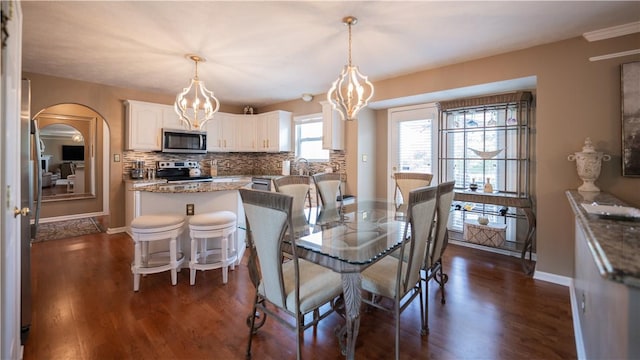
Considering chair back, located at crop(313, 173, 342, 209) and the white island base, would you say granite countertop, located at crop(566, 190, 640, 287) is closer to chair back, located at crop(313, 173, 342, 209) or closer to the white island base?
chair back, located at crop(313, 173, 342, 209)

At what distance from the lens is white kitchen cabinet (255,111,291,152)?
5316 mm

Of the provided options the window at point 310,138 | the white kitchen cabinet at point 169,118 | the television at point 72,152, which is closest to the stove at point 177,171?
the white kitchen cabinet at point 169,118

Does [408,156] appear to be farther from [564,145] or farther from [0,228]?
[0,228]

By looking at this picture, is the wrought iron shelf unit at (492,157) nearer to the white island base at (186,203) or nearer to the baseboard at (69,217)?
the white island base at (186,203)

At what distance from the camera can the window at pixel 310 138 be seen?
5139 mm

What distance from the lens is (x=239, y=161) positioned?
6.22 metres

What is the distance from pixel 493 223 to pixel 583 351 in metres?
2.10

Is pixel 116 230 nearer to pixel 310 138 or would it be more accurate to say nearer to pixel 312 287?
pixel 310 138

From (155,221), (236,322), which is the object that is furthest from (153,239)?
(236,322)

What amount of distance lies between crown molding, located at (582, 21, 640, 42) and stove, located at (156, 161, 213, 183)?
5.36 metres

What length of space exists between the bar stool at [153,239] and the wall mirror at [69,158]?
4.48m

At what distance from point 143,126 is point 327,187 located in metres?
3.40

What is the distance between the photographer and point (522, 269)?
302 centimetres

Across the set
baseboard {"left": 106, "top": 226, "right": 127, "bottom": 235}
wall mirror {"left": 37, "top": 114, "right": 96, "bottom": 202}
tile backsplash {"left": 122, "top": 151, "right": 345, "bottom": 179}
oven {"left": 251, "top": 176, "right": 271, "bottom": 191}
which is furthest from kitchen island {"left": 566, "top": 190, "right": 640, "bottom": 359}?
wall mirror {"left": 37, "top": 114, "right": 96, "bottom": 202}
